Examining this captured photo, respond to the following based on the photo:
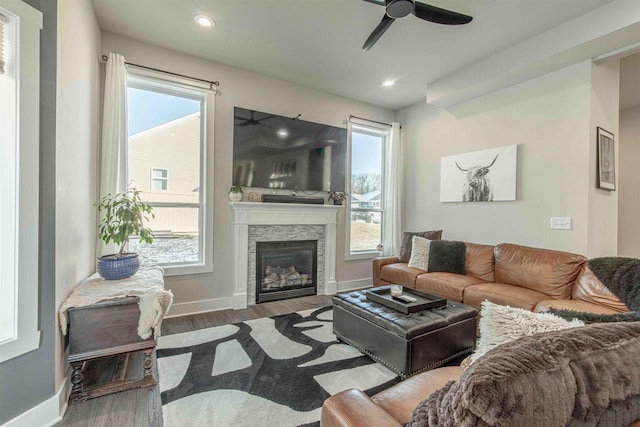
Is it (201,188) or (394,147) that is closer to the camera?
(201,188)

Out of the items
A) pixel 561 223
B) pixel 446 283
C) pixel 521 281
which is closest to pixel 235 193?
pixel 446 283

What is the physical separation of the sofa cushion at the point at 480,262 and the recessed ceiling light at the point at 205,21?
3.78m

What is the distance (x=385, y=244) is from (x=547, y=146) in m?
2.53

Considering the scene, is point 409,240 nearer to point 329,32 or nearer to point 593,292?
point 593,292

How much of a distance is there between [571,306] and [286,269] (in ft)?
10.2

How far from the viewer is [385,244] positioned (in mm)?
4852

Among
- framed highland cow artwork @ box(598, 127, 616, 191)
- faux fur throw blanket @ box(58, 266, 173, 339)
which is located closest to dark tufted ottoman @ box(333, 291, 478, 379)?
faux fur throw blanket @ box(58, 266, 173, 339)

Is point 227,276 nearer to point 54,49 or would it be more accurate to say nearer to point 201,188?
point 201,188

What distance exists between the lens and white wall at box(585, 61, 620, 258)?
294cm

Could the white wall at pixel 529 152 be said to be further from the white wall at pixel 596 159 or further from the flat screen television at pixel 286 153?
the flat screen television at pixel 286 153

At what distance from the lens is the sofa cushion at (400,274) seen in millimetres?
3547

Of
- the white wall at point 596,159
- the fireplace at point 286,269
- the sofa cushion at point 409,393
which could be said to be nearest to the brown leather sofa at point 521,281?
the white wall at point 596,159

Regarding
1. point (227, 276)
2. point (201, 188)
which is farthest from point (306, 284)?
point (201, 188)

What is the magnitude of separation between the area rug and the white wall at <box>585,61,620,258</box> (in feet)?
8.95
